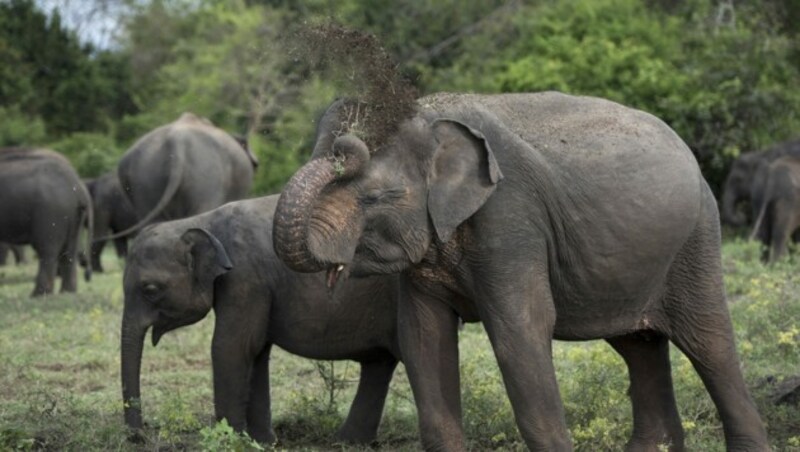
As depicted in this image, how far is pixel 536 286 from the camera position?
6.14 metres

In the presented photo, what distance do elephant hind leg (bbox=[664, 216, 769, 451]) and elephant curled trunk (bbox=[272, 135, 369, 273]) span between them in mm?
1639


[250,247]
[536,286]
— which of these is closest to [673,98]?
[250,247]

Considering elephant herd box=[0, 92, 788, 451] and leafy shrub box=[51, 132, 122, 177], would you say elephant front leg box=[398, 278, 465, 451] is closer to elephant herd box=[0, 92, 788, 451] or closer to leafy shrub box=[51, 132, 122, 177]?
elephant herd box=[0, 92, 788, 451]

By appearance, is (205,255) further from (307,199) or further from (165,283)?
(307,199)

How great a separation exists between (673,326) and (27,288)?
11.7m

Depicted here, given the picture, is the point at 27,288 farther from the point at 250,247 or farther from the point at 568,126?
the point at 568,126

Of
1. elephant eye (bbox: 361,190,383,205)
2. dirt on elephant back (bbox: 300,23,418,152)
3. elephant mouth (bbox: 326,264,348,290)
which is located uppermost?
dirt on elephant back (bbox: 300,23,418,152)

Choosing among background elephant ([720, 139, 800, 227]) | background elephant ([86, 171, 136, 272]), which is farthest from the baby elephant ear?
background elephant ([86, 171, 136, 272])

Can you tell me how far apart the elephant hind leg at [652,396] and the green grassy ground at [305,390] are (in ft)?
0.52

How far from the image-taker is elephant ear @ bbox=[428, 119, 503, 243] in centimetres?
604

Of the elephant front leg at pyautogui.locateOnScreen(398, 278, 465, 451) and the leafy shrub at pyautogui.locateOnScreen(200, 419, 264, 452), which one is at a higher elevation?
the elephant front leg at pyautogui.locateOnScreen(398, 278, 465, 451)

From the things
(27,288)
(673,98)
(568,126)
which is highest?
(568,126)

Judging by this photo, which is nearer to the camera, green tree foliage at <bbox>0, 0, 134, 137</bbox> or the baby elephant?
the baby elephant

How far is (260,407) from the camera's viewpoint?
322 inches
